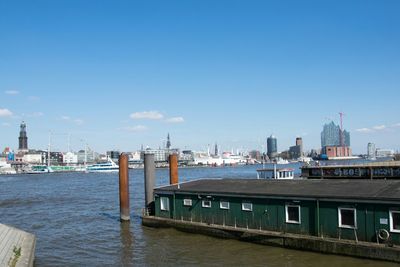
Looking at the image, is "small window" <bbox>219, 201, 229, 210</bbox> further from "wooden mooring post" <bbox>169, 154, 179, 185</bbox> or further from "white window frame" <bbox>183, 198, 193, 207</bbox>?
"wooden mooring post" <bbox>169, 154, 179, 185</bbox>

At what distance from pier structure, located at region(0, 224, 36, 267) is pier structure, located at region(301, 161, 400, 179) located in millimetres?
35474

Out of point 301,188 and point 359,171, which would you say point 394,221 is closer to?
point 301,188

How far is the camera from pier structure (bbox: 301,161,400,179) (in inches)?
1923

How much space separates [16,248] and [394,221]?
19.7m

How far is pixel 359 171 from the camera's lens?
51875 millimetres

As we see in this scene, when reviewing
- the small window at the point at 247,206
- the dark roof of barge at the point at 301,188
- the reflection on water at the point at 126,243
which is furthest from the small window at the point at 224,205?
the reflection on water at the point at 126,243

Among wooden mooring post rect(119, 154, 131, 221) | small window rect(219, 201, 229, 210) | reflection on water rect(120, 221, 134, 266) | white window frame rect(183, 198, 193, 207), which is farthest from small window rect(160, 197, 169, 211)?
small window rect(219, 201, 229, 210)

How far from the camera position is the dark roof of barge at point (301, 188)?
1033 inches

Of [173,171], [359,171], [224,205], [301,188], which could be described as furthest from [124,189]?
[359,171]

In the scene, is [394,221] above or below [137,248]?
above

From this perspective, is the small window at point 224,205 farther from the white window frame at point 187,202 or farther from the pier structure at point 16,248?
the pier structure at point 16,248

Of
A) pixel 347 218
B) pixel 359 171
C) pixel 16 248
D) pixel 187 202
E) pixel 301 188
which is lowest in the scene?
pixel 16 248

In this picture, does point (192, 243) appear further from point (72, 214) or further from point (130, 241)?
point (72, 214)

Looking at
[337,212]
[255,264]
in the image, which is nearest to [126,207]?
[255,264]
